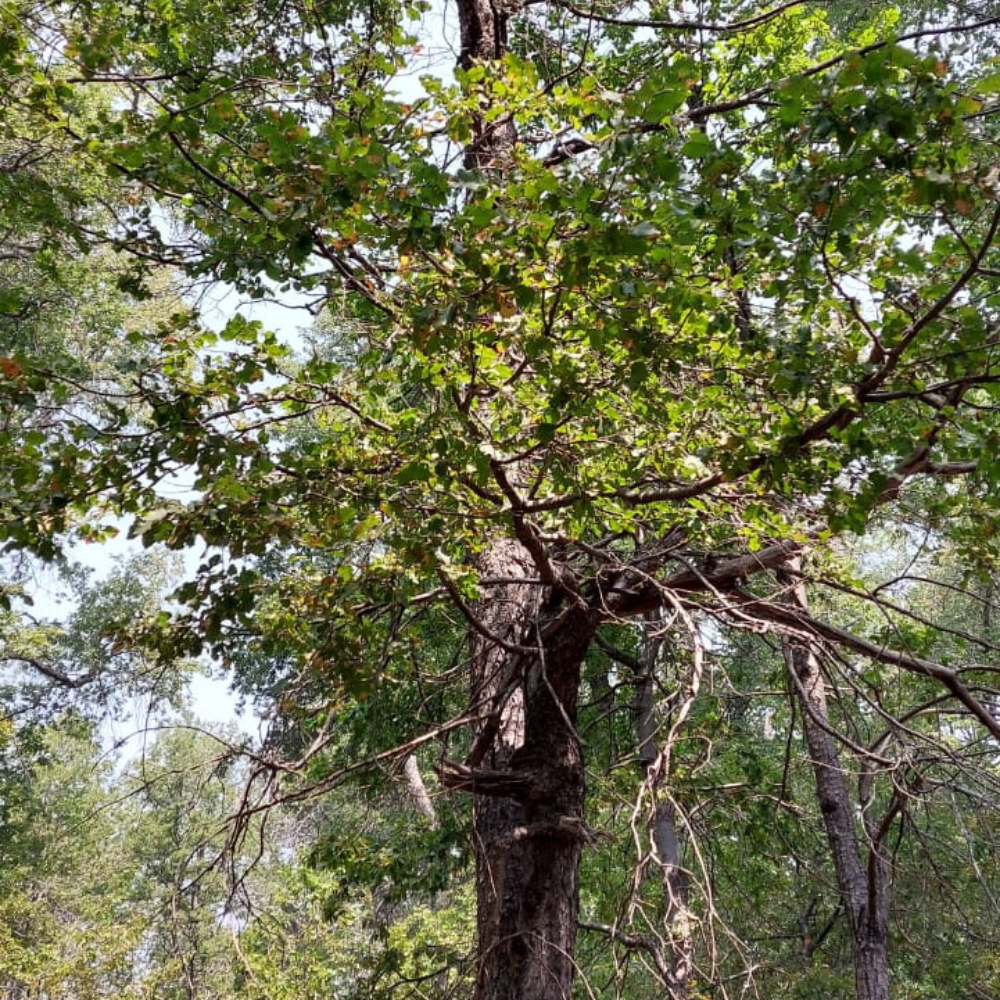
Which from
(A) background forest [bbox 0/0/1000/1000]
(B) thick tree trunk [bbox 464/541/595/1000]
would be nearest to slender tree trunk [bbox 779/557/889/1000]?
(A) background forest [bbox 0/0/1000/1000]

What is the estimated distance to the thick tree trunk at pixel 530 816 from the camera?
368 centimetres

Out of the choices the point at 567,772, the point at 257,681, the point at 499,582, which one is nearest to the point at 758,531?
the point at 499,582

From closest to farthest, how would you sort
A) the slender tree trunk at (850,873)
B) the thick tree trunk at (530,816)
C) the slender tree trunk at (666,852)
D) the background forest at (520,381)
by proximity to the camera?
1. the background forest at (520,381)
2. the slender tree trunk at (666,852)
3. the thick tree trunk at (530,816)
4. the slender tree trunk at (850,873)

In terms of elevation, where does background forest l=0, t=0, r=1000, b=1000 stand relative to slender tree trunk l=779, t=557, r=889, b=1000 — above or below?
above

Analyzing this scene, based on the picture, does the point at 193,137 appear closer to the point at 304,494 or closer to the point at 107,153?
the point at 107,153

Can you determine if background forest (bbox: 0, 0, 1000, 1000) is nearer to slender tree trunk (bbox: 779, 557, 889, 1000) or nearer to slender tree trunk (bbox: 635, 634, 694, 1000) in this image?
slender tree trunk (bbox: 635, 634, 694, 1000)

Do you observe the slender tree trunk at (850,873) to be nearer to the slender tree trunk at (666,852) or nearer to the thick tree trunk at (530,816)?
the slender tree trunk at (666,852)

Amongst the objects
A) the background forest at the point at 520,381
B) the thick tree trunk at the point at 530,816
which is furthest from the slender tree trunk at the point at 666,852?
the thick tree trunk at the point at 530,816

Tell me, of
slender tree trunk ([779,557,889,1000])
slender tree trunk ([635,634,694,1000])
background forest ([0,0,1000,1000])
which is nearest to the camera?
background forest ([0,0,1000,1000])

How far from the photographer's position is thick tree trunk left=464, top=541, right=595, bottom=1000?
12.1ft

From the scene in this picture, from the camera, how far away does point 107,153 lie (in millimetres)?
2904

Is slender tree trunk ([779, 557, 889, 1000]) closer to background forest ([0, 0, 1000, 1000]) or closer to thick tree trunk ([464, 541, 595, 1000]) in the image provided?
background forest ([0, 0, 1000, 1000])

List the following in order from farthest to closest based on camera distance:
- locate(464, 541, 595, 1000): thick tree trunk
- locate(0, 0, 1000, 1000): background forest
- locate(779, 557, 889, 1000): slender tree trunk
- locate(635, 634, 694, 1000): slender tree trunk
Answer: locate(779, 557, 889, 1000): slender tree trunk < locate(464, 541, 595, 1000): thick tree trunk < locate(635, 634, 694, 1000): slender tree trunk < locate(0, 0, 1000, 1000): background forest

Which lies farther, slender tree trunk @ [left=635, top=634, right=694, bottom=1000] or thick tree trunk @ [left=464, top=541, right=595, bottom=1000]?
thick tree trunk @ [left=464, top=541, right=595, bottom=1000]
